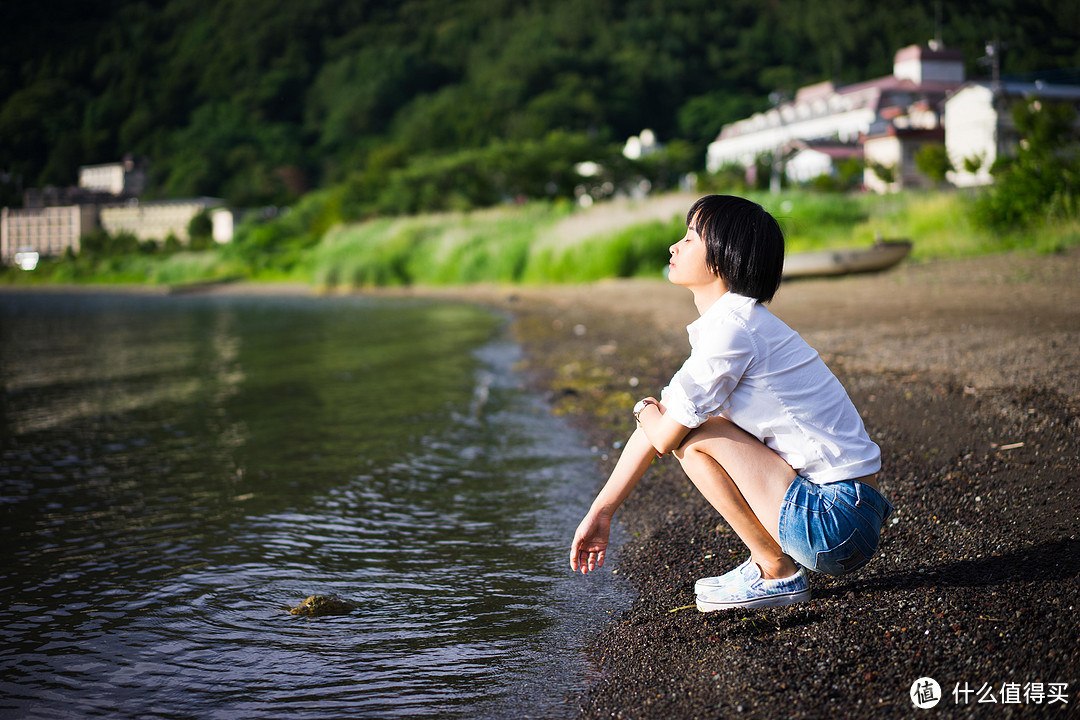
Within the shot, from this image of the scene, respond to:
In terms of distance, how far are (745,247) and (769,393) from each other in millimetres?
409

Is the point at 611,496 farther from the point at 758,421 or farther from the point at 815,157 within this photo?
the point at 815,157

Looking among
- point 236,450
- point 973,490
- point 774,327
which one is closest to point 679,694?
point 774,327

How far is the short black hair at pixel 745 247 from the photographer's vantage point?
7.89 feet

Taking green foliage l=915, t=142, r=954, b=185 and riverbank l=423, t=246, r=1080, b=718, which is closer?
riverbank l=423, t=246, r=1080, b=718

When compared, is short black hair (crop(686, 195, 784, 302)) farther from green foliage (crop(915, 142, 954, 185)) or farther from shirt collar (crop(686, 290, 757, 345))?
green foliage (crop(915, 142, 954, 185))

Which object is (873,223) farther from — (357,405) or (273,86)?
(273,86)

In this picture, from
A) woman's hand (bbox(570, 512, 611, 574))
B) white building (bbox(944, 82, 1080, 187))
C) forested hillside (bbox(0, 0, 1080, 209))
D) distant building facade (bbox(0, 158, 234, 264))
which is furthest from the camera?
distant building facade (bbox(0, 158, 234, 264))

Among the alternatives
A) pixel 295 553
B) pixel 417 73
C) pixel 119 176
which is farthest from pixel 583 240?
pixel 119 176

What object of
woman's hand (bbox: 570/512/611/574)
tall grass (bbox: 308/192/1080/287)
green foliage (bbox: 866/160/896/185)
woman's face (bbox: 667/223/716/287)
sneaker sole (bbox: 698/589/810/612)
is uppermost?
green foliage (bbox: 866/160/896/185)

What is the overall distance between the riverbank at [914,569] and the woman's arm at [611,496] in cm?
37

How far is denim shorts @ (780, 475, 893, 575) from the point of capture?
2.39 m

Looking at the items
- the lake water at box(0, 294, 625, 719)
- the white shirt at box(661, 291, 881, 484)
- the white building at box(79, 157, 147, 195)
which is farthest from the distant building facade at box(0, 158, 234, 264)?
the white shirt at box(661, 291, 881, 484)

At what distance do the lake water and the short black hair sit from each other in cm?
125

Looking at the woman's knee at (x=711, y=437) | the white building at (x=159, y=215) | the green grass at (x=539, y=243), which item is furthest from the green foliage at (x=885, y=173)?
the white building at (x=159, y=215)
